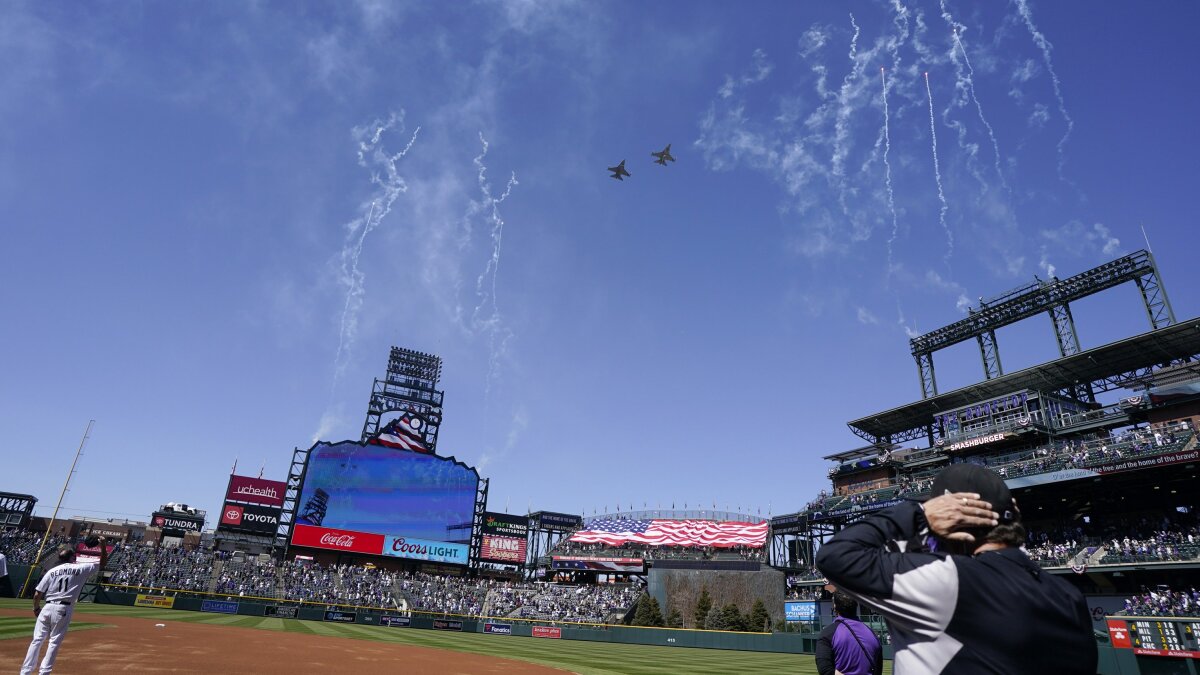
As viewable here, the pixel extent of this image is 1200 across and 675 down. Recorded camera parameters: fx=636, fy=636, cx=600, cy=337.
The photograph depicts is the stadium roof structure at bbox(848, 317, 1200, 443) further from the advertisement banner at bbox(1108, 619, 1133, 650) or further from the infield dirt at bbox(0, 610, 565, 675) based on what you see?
the infield dirt at bbox(0, 610, 565, 675)

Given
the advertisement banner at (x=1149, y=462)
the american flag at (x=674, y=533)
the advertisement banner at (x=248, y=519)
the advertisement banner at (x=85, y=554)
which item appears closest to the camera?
the advertisement banner at (x=85, y=554)

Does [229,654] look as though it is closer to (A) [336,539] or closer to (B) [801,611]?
(B) [801,611]

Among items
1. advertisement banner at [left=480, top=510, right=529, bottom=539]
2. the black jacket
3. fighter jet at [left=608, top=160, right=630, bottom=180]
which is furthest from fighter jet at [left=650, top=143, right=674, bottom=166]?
advertisement banner at [left=480, top=510, right=529, bottom=539]

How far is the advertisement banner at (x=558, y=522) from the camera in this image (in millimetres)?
76562

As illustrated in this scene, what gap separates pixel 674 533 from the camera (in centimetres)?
6794

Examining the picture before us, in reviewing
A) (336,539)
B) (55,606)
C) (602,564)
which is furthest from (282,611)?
(55,606)

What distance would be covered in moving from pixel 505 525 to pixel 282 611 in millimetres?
30415

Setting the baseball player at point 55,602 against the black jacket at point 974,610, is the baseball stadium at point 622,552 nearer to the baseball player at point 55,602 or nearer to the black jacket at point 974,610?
the baseball player at point 55,602

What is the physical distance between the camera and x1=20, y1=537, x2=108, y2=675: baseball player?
9.30 metres

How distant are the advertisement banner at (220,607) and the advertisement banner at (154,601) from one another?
1923mm

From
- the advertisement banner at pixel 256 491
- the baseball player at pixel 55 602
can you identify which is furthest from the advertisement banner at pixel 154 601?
the baseball player at pixel 55 602

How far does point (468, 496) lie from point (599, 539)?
1548cm

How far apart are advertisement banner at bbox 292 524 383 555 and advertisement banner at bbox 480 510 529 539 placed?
14019 mm

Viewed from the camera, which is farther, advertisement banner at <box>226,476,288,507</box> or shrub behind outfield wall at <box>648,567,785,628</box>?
advertisement banner at <box>226,476,288,507</box>
